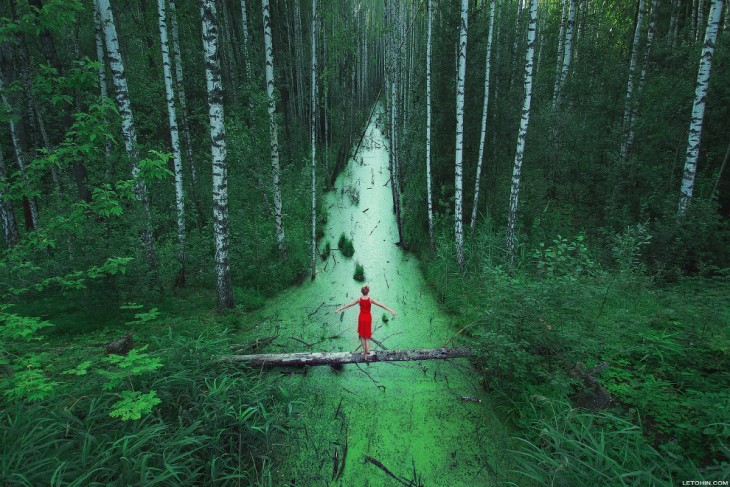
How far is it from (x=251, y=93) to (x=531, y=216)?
8922 mm

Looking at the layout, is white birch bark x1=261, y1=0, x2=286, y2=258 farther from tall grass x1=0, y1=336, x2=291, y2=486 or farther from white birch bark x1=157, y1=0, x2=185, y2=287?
tall grass x1=0, y1=336, x2=291, y2=486

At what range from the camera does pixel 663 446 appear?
2922 mm

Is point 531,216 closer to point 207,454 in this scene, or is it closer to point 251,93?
point 251,93

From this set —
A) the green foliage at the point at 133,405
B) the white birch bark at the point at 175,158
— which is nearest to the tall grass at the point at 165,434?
the green foliage at the point at 133,405

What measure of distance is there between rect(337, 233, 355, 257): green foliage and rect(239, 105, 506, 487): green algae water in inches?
64.3

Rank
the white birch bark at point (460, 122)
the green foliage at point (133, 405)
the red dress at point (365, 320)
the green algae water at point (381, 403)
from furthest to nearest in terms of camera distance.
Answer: the white birch bark at point (460, 122) → the red dress at point (365, 320) → the green algae water at point (381, 403) → the green foliage at point (133, 405)

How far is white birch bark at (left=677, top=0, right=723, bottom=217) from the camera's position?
6500 mm

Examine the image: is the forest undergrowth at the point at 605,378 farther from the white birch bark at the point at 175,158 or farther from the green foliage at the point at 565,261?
the white birch bark at the point at 175,158

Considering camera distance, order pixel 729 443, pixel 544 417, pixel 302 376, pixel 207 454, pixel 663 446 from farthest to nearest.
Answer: pixel 302 376 < pixel 544 417 < pixel 207 454 < pixel 663 446 < pixel 729 443

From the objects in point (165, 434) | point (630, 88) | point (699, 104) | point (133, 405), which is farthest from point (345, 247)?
point (630, 88)

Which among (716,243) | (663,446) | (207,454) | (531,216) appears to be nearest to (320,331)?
(207,454)

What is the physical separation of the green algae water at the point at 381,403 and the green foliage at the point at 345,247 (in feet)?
5.35

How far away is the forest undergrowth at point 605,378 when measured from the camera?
9.46 feet

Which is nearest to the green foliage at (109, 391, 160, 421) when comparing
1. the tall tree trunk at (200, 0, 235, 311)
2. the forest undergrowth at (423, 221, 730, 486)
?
the tall tree trunk at (200, 0, 235, 311)
